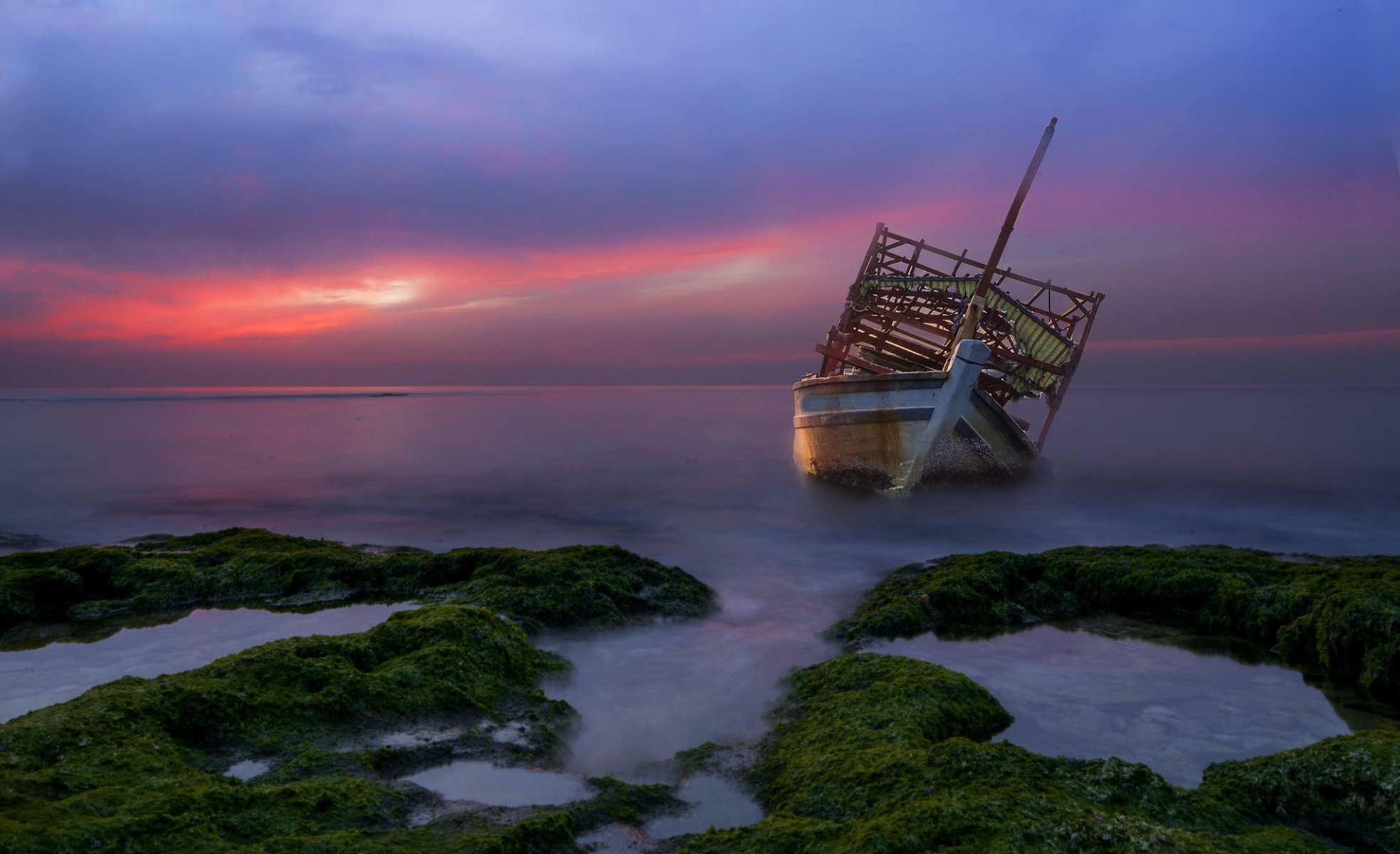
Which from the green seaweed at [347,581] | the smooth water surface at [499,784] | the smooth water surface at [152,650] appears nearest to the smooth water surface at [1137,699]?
the green seaweed at [347,581]

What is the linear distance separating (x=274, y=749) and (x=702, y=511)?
1590cm

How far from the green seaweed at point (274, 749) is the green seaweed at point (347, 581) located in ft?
7.17

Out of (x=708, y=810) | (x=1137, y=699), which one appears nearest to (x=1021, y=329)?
(x=1137, y=699)

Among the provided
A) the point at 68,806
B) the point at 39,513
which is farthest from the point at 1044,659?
the point at 39,513

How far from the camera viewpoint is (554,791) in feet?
16.3

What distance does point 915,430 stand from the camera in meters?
19.2

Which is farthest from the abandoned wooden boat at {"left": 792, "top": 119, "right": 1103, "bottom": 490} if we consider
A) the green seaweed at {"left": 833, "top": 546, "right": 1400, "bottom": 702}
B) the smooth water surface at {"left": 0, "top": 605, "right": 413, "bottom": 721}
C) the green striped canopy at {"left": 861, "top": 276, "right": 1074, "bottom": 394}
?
the smooth water surface at {"left": 0, "top": 605, "right": 413, "bottom": 721}

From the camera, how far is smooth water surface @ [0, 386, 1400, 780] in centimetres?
757

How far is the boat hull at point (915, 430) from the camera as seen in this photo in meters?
18.9

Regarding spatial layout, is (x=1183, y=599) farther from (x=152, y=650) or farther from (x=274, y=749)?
(x=152, y=650)

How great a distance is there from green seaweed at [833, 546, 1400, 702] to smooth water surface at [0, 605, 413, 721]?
A: 582 cm

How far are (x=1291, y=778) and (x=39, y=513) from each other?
24.4 metres

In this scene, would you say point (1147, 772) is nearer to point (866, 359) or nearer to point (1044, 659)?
point (1044, 659)

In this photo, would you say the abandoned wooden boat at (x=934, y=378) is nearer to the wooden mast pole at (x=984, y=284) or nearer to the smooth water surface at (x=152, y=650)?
the wooden mast pole at (x=984, y=284)
